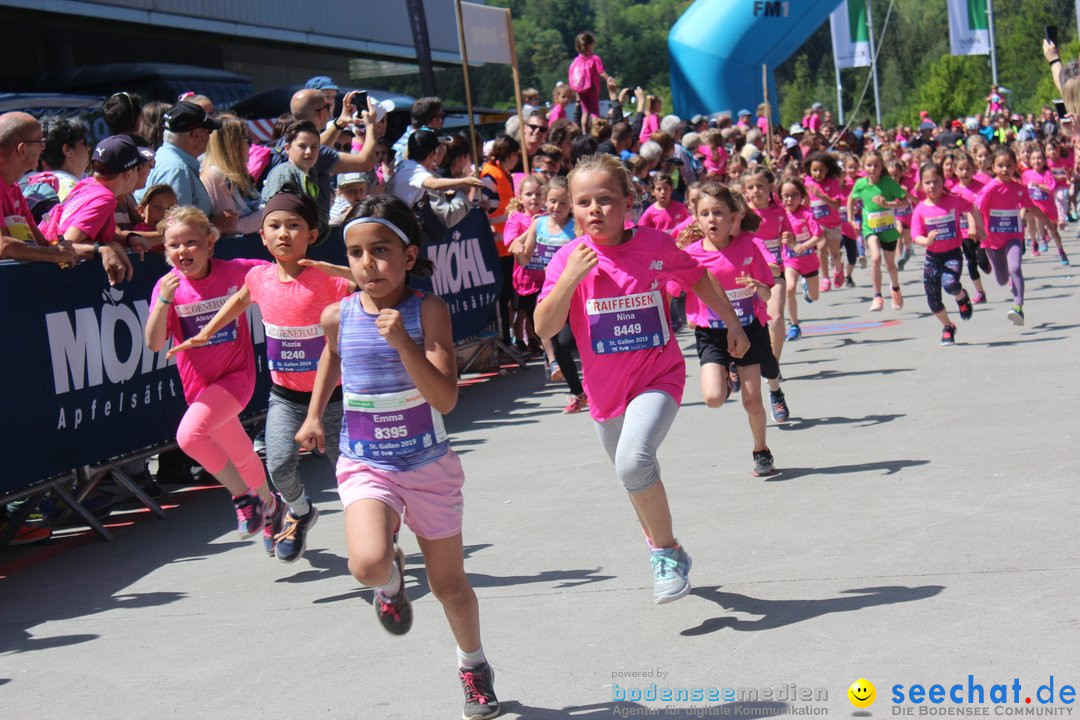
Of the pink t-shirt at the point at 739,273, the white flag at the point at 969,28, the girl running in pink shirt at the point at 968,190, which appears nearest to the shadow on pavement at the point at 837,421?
the pink t-shirt at the point at 739,273

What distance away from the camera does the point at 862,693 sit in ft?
14.3

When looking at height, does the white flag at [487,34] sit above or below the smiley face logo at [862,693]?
above

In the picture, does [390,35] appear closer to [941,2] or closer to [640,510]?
[640,510]

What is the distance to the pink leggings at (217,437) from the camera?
7.00 metres

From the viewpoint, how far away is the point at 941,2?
118 metres

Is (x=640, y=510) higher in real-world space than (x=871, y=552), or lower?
higher

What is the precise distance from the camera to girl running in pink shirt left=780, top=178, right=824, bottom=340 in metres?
13.4

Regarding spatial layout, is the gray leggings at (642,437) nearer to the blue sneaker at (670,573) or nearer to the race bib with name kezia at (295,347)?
the blue sneaker at (670,573)

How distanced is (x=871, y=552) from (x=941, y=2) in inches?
4748

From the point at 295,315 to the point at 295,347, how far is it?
0.17m

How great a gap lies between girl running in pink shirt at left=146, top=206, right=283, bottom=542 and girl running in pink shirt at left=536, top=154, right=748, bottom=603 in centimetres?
218

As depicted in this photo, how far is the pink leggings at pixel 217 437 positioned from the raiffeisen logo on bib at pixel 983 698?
3915 mm

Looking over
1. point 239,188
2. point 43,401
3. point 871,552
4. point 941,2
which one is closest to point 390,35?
point 239,188

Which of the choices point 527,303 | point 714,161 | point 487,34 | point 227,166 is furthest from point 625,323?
point 714,161
